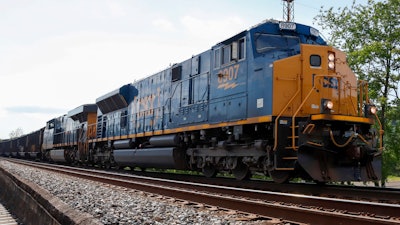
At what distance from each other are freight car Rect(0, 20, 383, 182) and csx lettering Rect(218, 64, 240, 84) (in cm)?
3

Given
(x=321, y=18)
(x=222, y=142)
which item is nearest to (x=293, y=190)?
(x=222, y=142)

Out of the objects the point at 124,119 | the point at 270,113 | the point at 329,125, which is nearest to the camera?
the point at 329,125

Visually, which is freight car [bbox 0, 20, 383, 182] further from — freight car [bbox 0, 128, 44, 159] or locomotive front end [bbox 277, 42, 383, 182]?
freight car [bbox 0, 128, 44, 159]

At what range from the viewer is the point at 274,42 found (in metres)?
10.1

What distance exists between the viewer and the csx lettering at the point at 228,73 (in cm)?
1042

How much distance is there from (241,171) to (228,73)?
8.46ft

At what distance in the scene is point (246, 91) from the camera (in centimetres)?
997

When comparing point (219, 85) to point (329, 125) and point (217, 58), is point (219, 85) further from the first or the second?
point (329, 125)

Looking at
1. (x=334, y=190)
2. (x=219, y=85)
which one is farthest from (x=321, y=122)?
(x=219, y=85)

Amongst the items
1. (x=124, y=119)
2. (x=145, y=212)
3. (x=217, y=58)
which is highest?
(x=217, y=58)

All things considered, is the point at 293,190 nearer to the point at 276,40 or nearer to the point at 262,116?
the point at 262,116

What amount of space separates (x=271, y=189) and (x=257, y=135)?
1.39m

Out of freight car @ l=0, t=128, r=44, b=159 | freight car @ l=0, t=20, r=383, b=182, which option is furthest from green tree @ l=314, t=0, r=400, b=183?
freight car @ l=0, t=128, r=44, b=159

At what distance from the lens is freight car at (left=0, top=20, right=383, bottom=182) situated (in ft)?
27.7
